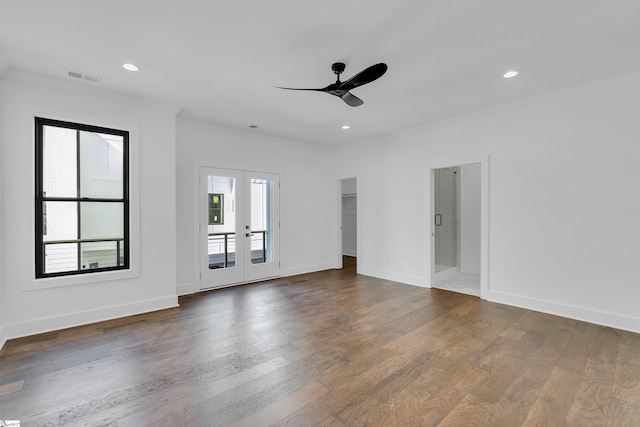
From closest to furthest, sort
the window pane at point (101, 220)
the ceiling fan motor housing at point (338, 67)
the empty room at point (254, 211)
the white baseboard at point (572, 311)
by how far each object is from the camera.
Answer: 1. the empty room at point (254, 211)
2. the ceiling fan motor housing at point (338, 67)
3. the white baseboard at point (572, 311)
4. the window pane at point (101, 220)

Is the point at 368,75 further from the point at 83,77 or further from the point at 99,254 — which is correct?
the point at 99,254

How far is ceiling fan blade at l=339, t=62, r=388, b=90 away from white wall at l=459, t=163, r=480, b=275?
4.38 meters

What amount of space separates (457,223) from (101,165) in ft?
21.3

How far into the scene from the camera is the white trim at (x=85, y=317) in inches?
125

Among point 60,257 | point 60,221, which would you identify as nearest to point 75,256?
point 60,257

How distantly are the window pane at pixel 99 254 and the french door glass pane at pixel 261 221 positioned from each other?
231 centimetres

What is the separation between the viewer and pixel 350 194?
858cm

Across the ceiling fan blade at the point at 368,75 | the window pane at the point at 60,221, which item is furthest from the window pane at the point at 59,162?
the ceiling fan blade at the point at 368,75

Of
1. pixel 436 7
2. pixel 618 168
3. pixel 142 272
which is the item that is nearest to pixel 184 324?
pixel 142 272

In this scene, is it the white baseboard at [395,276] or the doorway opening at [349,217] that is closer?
the white baseboard at [395,276]

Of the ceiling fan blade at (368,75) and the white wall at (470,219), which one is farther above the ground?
the ceiling fan blade at (368,75)

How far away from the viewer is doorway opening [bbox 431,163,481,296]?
19.9 feet

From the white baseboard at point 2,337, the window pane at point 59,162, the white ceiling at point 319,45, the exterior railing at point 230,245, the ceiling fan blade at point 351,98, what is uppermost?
the white ceiling at point 319,45

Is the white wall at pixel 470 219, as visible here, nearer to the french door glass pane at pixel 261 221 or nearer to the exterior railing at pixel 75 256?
the french door glass pane at pixel 261 221
